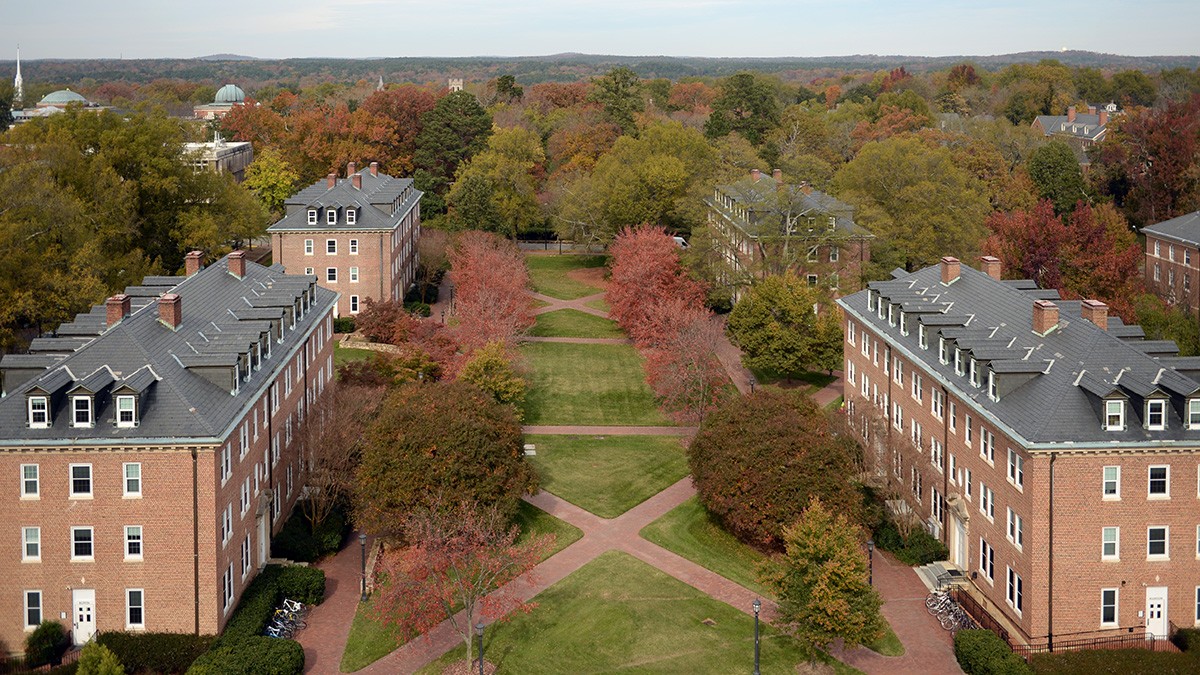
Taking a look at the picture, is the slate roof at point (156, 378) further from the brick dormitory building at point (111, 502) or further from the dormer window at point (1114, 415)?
the dormer window at point (1114, 415)

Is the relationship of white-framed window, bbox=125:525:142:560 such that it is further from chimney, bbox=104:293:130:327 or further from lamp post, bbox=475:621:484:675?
lamp post, bbox=475:621:484:675

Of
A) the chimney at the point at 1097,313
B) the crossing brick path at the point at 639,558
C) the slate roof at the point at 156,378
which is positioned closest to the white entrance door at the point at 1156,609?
the crossing brick path at the point at 639,558

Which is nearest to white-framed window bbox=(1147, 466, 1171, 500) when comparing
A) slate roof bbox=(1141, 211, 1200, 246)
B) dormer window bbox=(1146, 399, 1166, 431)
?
dormer window bbox=(1146, 399, 1166, 431)


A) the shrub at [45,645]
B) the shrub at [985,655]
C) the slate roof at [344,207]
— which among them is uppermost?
the slate roof at [344,207]

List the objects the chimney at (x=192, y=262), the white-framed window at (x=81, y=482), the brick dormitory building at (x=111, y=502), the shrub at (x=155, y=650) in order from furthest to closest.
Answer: the chimney at (x=192, y=262), the white-framed window at (x=81, y=482), the brick dormitory building at (x=111, y=502), the shrub at (x=155, y=650)

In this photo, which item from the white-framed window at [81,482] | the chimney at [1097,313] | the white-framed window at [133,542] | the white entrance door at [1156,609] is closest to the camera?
the white-framed window at [81,482]

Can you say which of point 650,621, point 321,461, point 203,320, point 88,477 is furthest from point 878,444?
point 88,477
